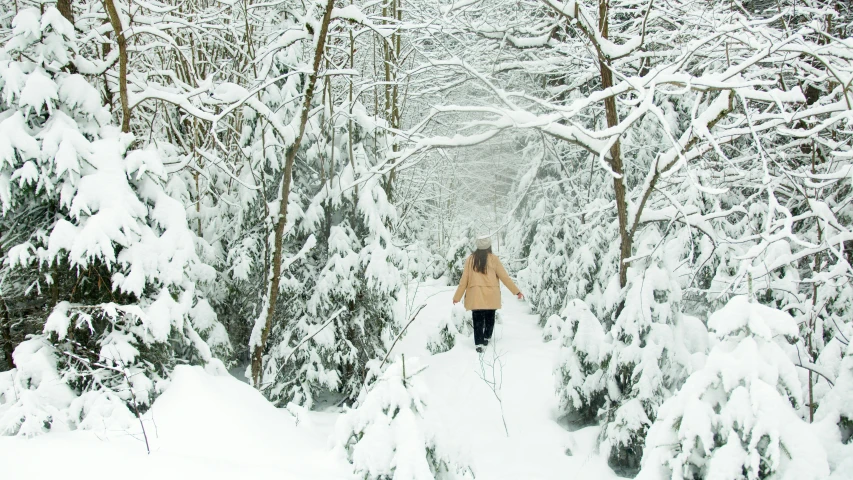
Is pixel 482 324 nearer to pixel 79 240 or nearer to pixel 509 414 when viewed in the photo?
pixel 509 414

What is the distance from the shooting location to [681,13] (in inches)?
229

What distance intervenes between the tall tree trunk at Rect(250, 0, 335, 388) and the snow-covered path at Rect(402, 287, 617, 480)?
1348 mm

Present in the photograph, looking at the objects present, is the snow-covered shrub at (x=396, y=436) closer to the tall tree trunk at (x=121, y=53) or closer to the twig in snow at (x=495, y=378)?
the twig in snow at (x=495, y=378)

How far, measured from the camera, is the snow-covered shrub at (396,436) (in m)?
2.20

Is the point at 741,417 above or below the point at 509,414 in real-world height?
above

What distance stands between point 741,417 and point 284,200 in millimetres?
3450

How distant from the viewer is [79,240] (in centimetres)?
309

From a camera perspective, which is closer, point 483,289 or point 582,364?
point 582,364

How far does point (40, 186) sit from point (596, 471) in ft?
14.0

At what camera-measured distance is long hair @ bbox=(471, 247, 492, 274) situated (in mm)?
6520

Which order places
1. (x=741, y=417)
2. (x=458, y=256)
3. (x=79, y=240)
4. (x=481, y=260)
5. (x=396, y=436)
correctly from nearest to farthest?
1. (x=741, y=417)
2. (x=396, y=436)
3. (x=79, y=240)
4. (x=481, y=260)
5. (x=458, y=256)

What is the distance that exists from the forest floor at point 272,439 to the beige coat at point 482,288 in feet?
2.86

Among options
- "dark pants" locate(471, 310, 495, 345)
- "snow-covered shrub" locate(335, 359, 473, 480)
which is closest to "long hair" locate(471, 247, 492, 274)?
"dark pants" locate(471, 310, 495, 345)

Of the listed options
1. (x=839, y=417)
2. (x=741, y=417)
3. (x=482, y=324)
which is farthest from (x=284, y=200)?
(x=839, y=417)
